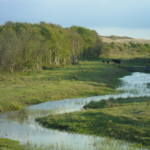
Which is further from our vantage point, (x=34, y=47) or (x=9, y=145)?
(x=34, y=47)

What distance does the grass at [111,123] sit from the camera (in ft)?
61.3

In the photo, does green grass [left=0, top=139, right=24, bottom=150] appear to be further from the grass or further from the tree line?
the tree line

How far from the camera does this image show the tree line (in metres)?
49.2

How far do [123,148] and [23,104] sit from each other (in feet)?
49.7

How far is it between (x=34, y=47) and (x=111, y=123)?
123 feet

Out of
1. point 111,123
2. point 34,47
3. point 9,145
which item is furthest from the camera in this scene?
point 34,47

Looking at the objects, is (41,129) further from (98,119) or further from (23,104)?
(23,104)

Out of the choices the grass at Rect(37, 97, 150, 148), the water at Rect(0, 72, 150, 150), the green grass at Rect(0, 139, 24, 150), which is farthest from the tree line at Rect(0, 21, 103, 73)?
the green grass at Rect(0, 139, 24, 150)

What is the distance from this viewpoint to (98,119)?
2164 centimetres

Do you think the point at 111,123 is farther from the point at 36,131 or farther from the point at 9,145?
the point at 9,145

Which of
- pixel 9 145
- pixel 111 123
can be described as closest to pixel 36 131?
pixel 9 145

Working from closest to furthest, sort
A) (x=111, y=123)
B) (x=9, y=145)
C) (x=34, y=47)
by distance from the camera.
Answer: (x=9, y=145), (x=111, y=123), (x=34, y=47)

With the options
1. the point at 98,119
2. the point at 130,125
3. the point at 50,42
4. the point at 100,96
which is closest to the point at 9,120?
the point at 98,119

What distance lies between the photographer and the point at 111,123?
67.3 ft
